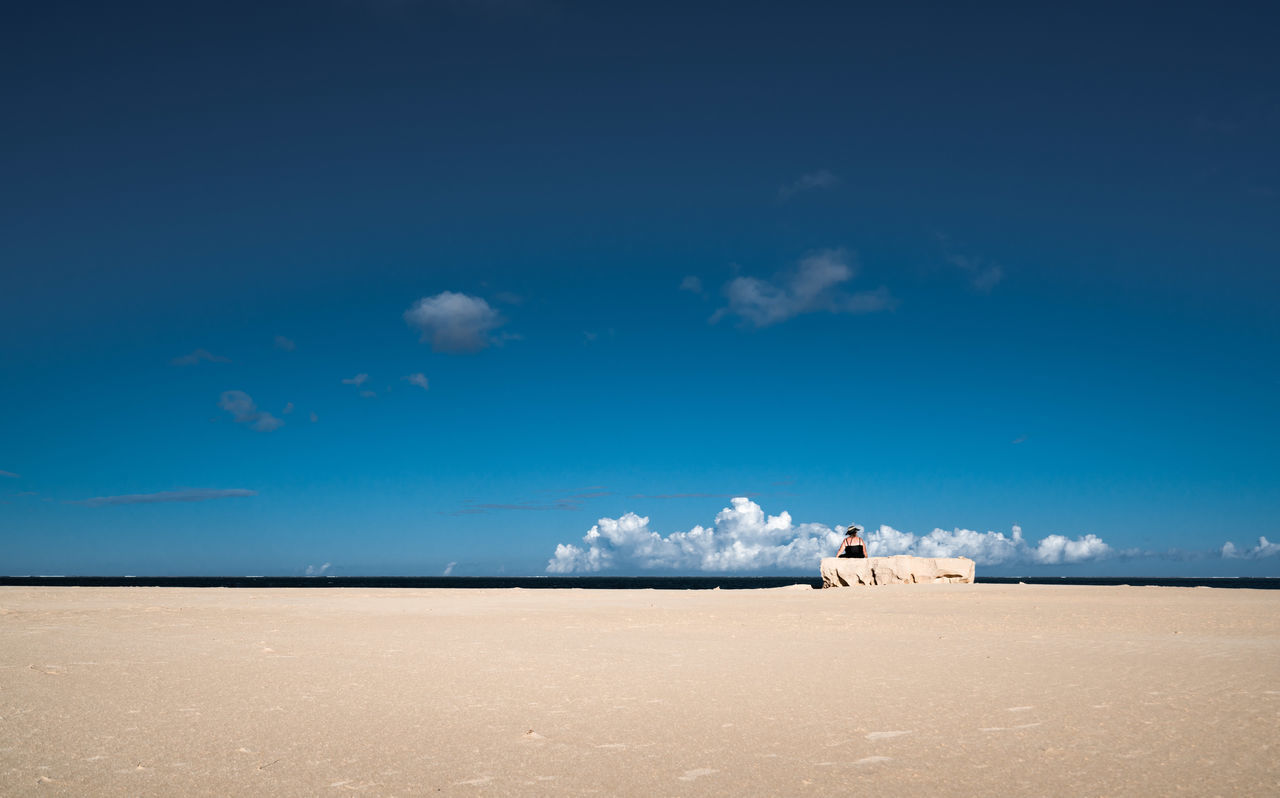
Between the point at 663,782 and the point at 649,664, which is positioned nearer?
the point at 663,782

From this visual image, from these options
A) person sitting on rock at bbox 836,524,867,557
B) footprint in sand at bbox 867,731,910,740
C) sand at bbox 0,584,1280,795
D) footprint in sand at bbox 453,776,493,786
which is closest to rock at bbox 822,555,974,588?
person sitting on rock at bbox 836,524,867,557

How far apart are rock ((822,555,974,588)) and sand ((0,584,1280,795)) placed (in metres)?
11.3

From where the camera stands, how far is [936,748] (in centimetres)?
584

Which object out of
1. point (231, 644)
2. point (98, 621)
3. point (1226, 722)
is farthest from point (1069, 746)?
point (98, 621)

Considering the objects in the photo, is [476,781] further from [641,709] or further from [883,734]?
[883,734]

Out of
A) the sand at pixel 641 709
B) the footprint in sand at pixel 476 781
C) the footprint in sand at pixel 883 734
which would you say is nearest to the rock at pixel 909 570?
the sand at pixel 641 709

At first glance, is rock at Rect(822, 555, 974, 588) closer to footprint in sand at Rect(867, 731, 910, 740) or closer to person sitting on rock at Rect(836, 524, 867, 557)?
person sitting on rock at Rect(836, 524, 867, 557)

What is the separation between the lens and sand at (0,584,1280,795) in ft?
16.8

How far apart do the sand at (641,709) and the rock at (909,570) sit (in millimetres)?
11297

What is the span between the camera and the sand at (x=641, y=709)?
5.12m

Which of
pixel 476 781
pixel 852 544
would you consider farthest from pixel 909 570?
pixel 476 781

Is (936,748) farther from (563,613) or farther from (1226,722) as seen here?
(563,613)

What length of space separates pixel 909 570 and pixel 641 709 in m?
21.0

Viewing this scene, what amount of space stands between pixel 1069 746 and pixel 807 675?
357 centimetres
